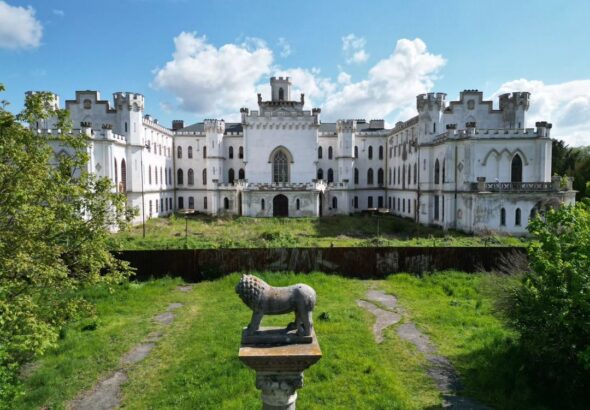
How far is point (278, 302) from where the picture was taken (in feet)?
21.1

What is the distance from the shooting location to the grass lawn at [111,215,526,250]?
2619 cm

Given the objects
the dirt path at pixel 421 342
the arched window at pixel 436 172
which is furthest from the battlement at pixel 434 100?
the dirt path at pixel 421 342

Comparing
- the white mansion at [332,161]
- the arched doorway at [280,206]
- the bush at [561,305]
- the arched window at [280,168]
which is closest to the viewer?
the bush at [561,305]

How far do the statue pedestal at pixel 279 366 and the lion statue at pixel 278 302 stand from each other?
0.30m

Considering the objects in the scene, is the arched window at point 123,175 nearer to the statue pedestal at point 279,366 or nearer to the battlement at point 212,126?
the battlement at point 212,126

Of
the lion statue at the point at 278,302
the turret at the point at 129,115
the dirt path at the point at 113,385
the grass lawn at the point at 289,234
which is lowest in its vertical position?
the dirt path at the point at 113,385

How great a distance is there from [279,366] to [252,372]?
500cm

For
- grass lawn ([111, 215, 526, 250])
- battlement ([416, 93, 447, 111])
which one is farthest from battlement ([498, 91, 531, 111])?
grass lawn ([111, 215, 526, 250])

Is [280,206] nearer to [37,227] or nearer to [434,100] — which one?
[434,100]

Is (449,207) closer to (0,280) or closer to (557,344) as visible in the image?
(557,344)

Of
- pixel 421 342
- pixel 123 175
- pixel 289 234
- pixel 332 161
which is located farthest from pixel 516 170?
pixel 123 175

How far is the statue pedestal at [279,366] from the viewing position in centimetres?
585

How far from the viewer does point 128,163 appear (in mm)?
38719

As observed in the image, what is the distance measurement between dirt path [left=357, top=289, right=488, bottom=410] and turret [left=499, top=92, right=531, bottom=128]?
27.4 meters
